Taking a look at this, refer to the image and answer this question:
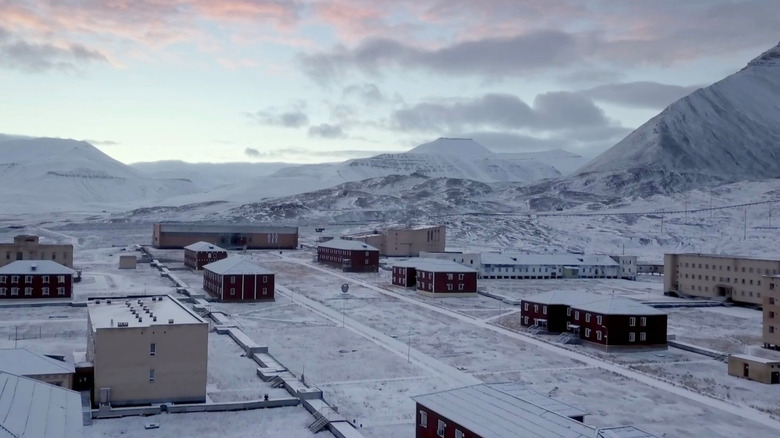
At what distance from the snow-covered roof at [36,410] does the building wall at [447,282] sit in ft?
140

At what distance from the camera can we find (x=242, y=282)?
54.3 m

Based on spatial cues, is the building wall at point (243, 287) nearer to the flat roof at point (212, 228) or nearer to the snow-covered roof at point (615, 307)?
the snow-covered roof at point (615, 307)

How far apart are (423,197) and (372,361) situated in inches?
6054

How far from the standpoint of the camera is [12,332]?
40375 mm

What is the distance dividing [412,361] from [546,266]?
44814 millimetres

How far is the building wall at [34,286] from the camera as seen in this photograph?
51.2 m

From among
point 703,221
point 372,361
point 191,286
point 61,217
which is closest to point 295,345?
point 372,361

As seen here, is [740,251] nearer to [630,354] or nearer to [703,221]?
[703,221]

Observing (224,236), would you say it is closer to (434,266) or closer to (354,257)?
(354,257)

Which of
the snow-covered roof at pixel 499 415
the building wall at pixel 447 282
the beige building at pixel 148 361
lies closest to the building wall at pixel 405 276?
the building wall at pixel 447 282

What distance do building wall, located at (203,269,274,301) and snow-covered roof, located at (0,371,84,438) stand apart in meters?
34.4

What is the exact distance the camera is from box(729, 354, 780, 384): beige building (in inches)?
1310

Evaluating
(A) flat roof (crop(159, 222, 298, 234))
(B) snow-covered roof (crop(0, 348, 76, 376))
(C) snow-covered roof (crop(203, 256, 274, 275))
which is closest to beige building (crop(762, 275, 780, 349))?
(C) snow-covered roof (crop(203, 256, 274, 275))

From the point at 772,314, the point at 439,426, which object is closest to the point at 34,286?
the point at 439,426
